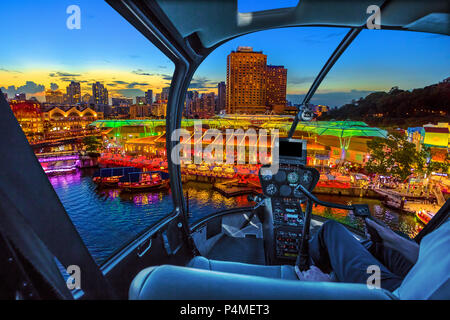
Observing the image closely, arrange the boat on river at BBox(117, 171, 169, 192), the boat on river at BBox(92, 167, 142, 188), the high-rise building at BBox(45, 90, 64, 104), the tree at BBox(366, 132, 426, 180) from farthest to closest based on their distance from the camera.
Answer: the boat on river at BBox(117, 171, 169, 192) < the boat on river at BBox(92, 167, 142, 188) < the tree at BBox(366, 132, 426, 180) < the high-rise building at BBox(45, 90, 64, 104)

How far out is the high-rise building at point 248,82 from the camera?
6.48 metres

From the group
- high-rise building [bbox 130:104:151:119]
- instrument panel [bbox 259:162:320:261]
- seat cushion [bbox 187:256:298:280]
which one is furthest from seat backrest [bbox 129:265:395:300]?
high-rise building [bbox 130:104:151:119]

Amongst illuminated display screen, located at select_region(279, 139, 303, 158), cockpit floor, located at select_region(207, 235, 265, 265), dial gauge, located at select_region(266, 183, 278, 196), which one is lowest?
cockpit floor, located at select_region(207, 235, 265, 265)

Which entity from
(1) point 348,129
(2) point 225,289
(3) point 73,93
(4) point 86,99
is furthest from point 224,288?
(1) point 348,129

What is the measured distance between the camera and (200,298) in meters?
0.45

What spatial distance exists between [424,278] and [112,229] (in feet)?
41.1

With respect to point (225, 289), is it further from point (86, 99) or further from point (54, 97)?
point (86, 99)

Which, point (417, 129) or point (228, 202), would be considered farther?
point (228, 202)

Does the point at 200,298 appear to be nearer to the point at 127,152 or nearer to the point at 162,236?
the point at 162,236

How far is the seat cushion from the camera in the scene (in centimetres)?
129

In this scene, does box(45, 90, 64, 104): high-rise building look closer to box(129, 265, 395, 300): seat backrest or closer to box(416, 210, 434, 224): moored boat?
box(129, 265, 395, 300): seat backrest

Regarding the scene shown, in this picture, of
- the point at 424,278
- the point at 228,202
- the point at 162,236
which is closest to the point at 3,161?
the point at 424,278

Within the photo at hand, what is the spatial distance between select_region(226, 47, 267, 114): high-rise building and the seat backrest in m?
6.04

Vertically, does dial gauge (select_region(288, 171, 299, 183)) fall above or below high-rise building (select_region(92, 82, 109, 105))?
below
